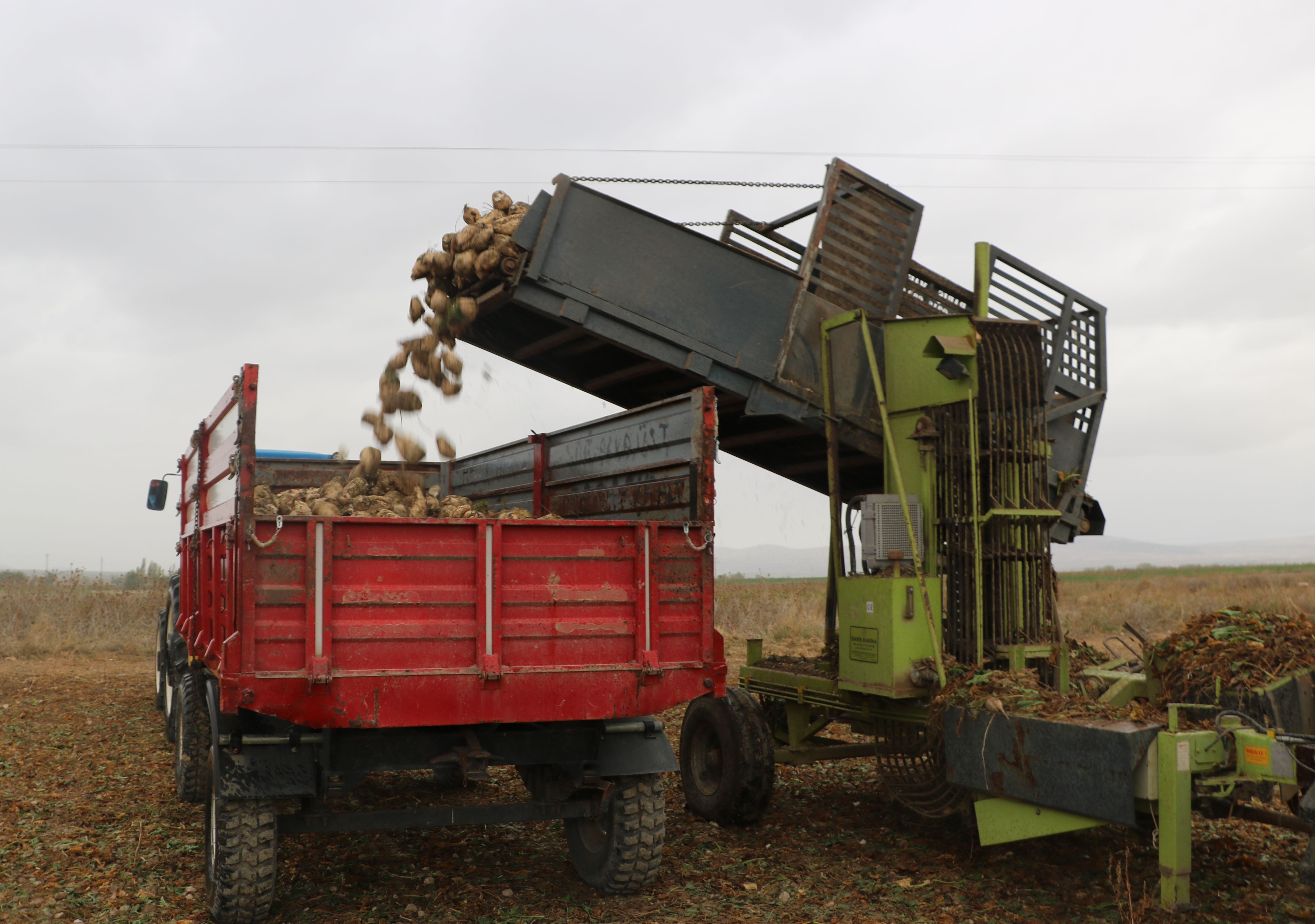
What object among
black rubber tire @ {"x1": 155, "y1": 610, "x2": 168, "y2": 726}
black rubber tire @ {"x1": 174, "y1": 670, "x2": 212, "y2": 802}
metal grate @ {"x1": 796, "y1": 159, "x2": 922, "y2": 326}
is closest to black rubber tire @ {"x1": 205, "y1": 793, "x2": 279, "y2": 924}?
black rubber tire @ {"x1": 174, "y1": 670, "x2": 212, "y2": 802}

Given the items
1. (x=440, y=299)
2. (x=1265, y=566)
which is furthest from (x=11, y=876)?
(x=1265, y=566)

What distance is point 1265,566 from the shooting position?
7188 centimetres

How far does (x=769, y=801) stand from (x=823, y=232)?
3601 mm

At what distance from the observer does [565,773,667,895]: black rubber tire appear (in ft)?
16.3

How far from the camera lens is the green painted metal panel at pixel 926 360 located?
18.8 ft

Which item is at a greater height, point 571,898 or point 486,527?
point 486,527

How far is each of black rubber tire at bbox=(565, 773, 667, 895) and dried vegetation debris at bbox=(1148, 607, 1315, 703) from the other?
2.60 meters

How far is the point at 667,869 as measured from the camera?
219 inches

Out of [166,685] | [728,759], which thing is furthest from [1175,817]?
[166,685]

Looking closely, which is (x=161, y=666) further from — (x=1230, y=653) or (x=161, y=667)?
(x=1230, y=653)

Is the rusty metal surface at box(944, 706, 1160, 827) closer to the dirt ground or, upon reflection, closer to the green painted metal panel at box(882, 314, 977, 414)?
the dirt ground

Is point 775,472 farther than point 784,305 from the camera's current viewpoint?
Yes

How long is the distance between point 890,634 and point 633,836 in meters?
1.73

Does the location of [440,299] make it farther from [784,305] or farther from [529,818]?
[529,818]
